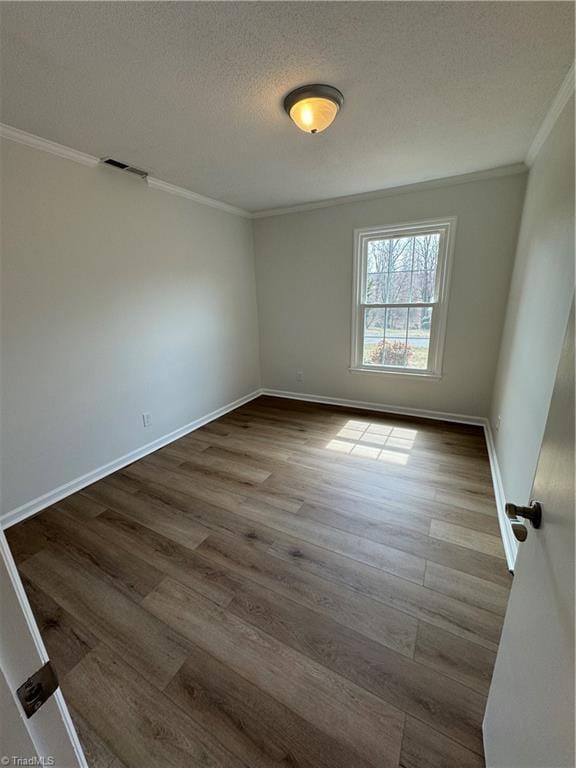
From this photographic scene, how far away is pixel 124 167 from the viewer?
246 cm

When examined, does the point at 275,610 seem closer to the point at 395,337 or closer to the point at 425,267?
the point at 395,337

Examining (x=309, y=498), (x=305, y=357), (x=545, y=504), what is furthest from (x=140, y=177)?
(x=545, y=504)

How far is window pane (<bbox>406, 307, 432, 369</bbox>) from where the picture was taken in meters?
3.44

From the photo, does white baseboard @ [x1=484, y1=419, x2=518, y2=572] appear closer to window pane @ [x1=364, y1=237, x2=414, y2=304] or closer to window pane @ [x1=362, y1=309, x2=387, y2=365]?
window pane @ [x1=362, y1=309, x2=387, y2=365]

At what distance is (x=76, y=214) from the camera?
229 centimetres

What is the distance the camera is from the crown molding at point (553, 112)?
1.57 m

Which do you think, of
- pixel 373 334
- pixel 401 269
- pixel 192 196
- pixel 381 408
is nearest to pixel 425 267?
pixel 401 269

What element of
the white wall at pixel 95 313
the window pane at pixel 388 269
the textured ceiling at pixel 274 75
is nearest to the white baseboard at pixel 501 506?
Result: the window pane at pixel 388 269

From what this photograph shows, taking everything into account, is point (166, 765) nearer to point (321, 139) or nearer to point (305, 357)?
point (321, 139)

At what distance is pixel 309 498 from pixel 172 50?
8.41ft

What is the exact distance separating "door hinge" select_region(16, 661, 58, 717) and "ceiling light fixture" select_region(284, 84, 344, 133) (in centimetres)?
228

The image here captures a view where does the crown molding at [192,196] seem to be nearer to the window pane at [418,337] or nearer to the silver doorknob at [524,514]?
the window pane at [418,337]

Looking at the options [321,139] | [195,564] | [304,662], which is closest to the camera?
[304,662]

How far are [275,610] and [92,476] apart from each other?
6.38ft
